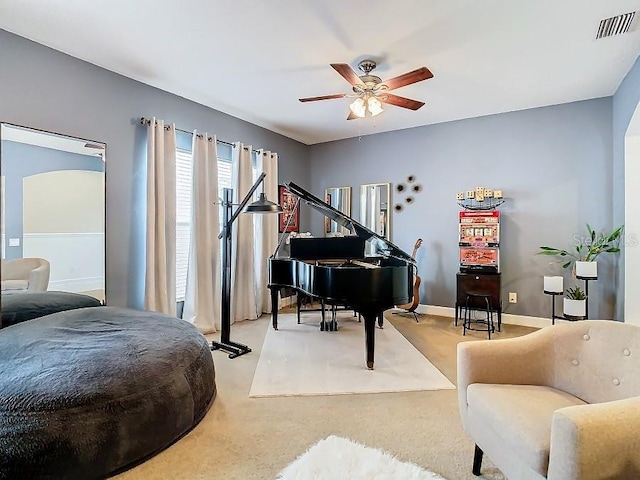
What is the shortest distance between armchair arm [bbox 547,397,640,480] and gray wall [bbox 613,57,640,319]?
10.4 ft

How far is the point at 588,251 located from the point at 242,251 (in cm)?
415

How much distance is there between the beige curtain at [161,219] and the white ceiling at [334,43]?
593 millimetres

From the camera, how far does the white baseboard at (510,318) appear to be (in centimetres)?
459

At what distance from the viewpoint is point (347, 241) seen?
15.3 feet

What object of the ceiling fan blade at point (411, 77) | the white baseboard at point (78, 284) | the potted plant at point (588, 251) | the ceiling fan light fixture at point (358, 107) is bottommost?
the white baseboard at point (78, 284)

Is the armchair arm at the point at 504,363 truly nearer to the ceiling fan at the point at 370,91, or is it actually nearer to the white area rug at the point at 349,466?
the white area rug at the point at 349,466

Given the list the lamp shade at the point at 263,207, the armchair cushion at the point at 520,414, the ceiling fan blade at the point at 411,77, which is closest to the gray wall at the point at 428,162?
the lamp shade at the point at 263,207

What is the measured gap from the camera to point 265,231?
523 cm

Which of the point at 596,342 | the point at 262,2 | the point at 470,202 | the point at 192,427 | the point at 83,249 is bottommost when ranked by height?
the point at 192,427

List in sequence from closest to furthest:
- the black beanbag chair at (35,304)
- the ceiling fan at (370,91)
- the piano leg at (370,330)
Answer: the black beanbag chair at (35,304) → the ceiling fan at (370,91) → the piano leg at (370,330)

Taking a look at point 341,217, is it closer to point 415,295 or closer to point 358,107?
point 358,107

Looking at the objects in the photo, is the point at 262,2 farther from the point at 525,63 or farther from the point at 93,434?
the point at 93,434

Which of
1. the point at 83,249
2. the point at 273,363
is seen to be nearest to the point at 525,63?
the point at 273,363

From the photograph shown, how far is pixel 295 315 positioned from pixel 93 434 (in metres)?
3.53
